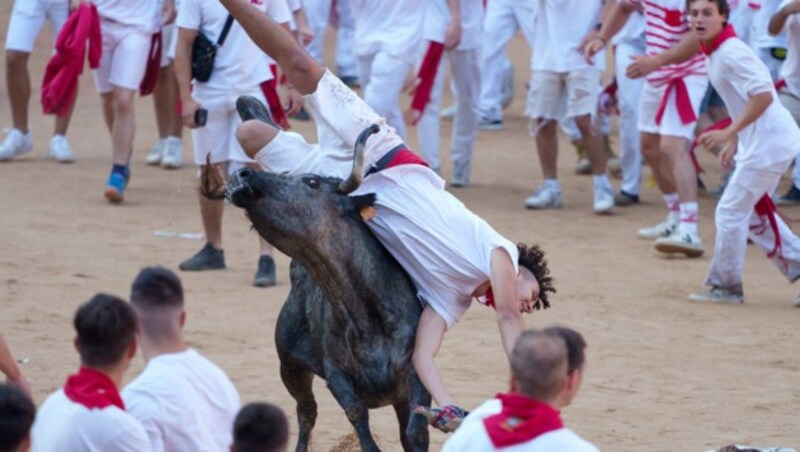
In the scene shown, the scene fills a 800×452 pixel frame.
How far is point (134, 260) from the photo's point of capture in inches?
444

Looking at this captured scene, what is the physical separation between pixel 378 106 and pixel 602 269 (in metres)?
2.74

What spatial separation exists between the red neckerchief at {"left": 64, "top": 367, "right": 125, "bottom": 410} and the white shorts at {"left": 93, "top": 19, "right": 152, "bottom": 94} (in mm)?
8460

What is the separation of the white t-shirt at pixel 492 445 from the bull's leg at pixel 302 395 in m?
2.66

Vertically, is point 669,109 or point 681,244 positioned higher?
point 669,109

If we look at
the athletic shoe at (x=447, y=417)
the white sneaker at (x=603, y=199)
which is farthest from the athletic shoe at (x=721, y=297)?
the athletic shoe at (x=447, y=417)

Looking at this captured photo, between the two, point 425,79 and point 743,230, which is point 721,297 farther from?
point 425,79

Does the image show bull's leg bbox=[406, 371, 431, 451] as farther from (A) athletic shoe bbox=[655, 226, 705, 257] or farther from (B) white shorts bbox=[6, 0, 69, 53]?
(B) white shorts bbox=[6, 0, 69, 53]

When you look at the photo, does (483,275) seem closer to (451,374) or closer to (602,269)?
(451,374)

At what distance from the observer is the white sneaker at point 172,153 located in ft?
48.7

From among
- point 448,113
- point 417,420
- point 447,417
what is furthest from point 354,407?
point 448,113

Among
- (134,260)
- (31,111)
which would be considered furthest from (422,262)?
(31,111)

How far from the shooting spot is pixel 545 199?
1383 centimetres

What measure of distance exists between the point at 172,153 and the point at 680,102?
508 centimetres

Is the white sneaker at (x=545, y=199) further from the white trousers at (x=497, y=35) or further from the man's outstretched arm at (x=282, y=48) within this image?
the man's outstretched arm at (x=282, y=48)
